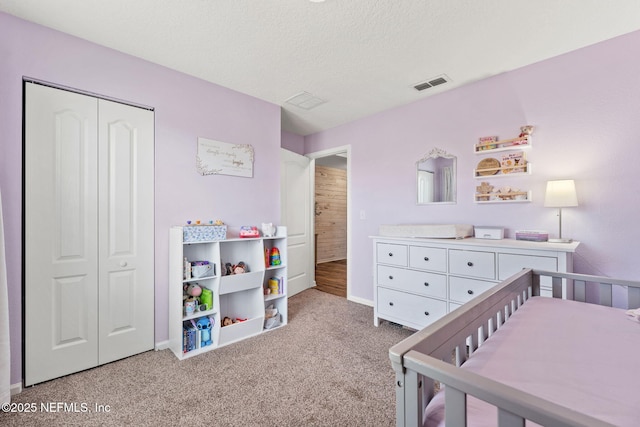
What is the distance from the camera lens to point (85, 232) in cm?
201

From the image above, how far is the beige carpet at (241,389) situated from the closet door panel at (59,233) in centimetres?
19

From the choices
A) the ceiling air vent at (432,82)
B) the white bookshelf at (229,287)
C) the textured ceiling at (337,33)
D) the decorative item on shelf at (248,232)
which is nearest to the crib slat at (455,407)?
the textured ceiling at (337,33)

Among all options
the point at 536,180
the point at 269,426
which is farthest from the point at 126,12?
the point at 536,180

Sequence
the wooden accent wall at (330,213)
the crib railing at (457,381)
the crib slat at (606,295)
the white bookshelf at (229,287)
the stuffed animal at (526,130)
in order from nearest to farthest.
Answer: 1. the crib railing at (457,381)
2. the crib slat at (606,295)
3. the white bookshelf at (229,287)
4. the stuffed animal at (526,130)
5. the wooden accent wall at (330,213)

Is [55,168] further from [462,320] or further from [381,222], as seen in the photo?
[381,222]

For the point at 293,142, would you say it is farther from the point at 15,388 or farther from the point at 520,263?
the point at 15,388

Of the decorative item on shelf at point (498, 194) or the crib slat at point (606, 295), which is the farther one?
the decorative item on shelf at point (498, 194)

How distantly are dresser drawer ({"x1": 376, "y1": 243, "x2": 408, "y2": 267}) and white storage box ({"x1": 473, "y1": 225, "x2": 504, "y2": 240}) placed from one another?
0.65 metres

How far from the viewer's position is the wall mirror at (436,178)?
284 cm

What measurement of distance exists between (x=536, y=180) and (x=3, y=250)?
3732 mm

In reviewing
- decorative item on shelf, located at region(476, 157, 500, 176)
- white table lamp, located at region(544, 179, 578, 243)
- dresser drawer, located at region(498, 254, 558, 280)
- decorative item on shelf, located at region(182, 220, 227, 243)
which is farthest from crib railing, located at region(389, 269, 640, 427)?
decorative item on shelf, located at region(182, 220, 227, 243)

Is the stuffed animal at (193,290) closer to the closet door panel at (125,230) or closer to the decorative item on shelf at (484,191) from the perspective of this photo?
the closet door panel at (125,230)

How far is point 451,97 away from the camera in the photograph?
9.23ft

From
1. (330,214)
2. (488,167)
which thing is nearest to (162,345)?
(488,167)
